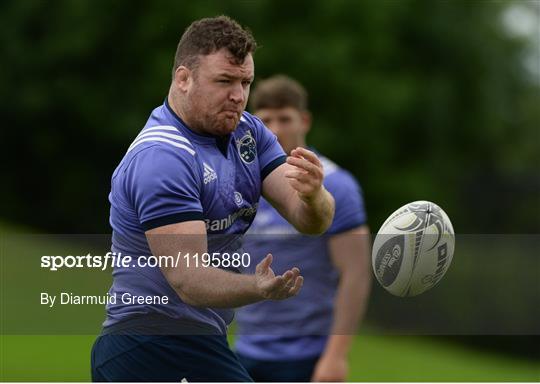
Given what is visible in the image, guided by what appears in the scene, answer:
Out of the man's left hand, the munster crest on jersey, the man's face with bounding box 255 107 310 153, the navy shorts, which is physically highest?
the man's face with bounding box 255 107 310 153

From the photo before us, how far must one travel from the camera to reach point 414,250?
4.93 m

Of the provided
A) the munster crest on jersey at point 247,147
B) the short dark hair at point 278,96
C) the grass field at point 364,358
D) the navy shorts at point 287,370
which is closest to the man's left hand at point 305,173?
the munster crest on jersey at point 247,147

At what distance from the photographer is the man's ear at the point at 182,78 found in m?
4.57

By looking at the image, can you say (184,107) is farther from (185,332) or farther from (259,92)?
(259,92)

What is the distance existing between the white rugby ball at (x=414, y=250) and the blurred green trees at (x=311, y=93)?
1354 cm

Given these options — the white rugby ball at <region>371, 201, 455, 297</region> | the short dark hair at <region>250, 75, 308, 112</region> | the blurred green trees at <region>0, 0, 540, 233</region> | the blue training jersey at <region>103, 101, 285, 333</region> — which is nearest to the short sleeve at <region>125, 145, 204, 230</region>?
the blue training jersey at <region>103, 101, 285, 333</region>

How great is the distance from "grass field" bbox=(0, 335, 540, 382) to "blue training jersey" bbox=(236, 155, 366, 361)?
2.56 meters

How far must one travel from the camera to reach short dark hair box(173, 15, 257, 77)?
4500 mm

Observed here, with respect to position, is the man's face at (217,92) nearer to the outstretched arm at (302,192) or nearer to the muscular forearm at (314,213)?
the outstretched arm at (302,192)

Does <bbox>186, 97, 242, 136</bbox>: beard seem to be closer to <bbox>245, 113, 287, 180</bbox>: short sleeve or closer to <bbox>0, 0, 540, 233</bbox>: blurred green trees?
<bbox>245, 113, 287, 180</bbox>: short sleeve

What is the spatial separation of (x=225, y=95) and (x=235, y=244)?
71 cm

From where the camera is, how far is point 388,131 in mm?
27516

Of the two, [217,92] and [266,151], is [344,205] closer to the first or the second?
[266,151]

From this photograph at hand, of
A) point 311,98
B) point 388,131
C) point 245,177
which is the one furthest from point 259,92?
point 388,131
